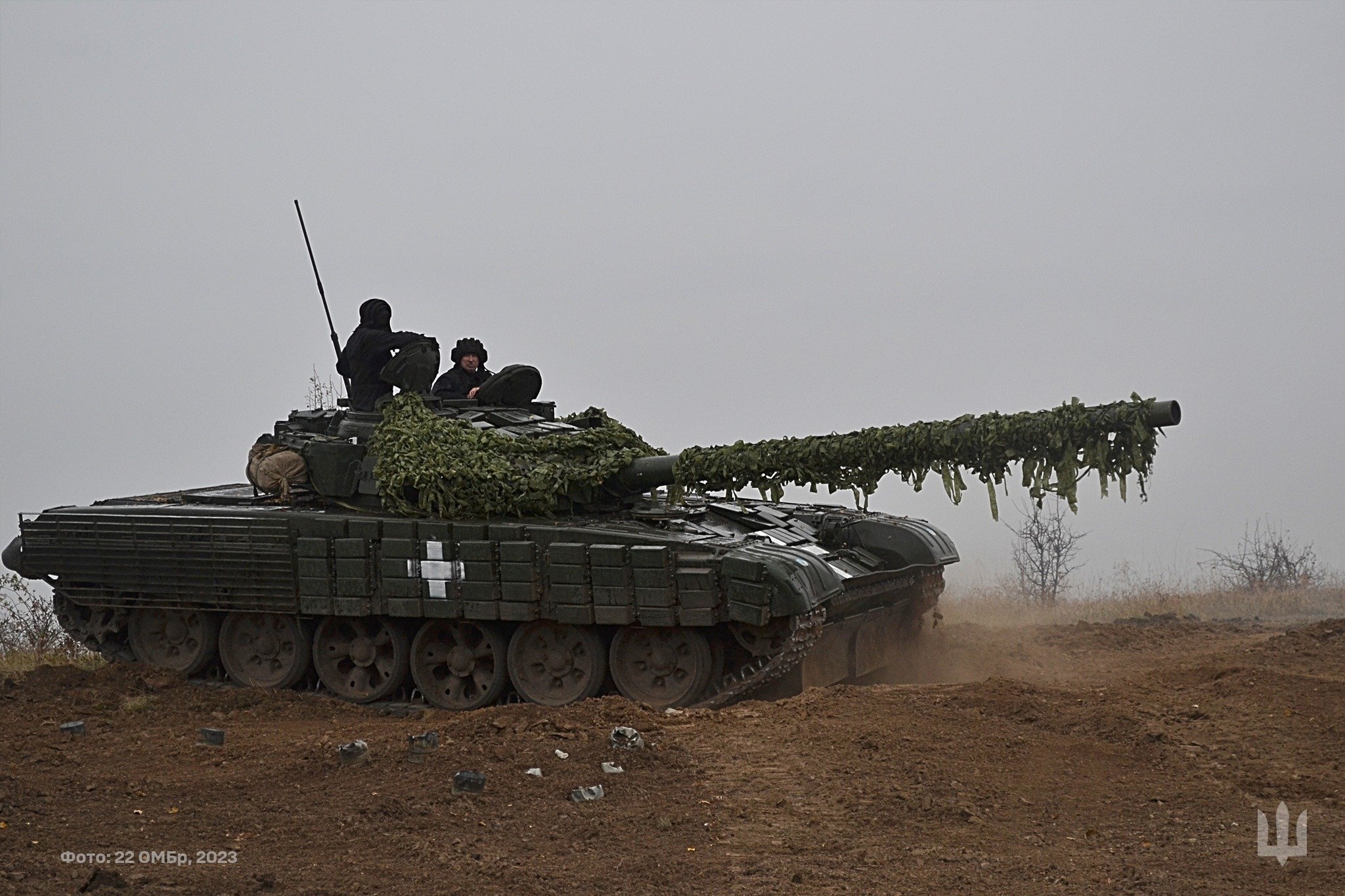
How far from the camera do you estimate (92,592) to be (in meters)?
13.3

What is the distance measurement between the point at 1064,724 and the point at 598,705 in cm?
310

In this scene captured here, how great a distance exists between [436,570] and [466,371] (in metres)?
3.23

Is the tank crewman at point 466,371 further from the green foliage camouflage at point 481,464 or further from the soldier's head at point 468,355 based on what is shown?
the green foliage camouflage at point 481,464

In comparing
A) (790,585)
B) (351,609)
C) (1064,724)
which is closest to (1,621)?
(351,609)

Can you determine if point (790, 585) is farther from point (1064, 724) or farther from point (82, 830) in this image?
point (82, 830)

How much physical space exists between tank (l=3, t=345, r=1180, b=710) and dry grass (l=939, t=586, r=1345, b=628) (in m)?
4.28

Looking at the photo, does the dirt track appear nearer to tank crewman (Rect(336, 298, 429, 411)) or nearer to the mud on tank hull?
the mud on tank hull

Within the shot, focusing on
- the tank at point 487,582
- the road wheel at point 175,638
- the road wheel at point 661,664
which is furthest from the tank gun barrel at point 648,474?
the road wheel at point 175,638

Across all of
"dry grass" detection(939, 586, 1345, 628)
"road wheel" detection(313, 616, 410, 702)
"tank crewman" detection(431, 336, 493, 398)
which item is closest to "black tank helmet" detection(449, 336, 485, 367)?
"tank crewman" detection(431, 336, 493, 398)

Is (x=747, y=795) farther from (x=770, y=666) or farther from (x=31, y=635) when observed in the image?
(x=31, y=635)

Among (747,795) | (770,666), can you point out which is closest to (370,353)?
(770,666)

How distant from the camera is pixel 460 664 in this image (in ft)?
39.3

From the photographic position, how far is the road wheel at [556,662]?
11375 millimetres

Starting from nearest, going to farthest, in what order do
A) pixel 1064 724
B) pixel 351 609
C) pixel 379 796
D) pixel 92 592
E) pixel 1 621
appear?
pixel 379 796 < pixel 1064 724 < pixel 351 609 < pixel 92 592 < pixel 1 621
